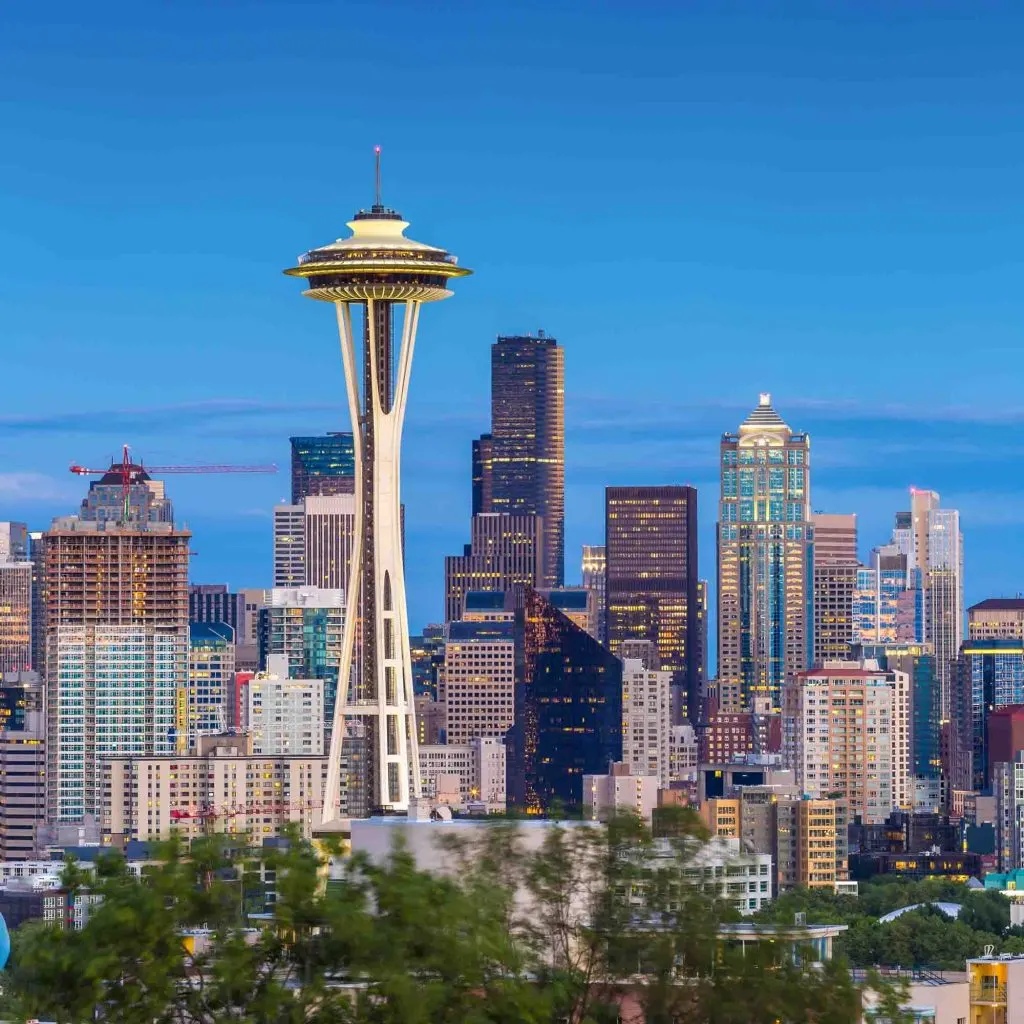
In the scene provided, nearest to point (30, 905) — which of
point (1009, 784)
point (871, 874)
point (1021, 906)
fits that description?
point (1021, 906)

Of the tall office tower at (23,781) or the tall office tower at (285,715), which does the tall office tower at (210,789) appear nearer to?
the tall office tower at (23,781)

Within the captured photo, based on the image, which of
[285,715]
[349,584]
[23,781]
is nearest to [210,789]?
[23,781]

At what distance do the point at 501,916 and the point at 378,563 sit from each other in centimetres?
9504

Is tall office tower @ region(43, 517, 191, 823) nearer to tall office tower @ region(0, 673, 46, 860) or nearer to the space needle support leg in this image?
tall office tower @ region(0, 673, 46, 860)

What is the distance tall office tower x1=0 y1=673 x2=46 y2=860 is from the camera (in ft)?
560

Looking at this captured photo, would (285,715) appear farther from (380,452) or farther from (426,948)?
(426,948)

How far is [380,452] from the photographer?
12250 cm

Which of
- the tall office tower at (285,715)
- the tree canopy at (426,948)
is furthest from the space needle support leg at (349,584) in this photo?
the tree canopy at (426,948)

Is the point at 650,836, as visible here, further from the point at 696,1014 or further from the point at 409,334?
the point at 409,334

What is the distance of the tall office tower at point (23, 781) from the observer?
560 feet

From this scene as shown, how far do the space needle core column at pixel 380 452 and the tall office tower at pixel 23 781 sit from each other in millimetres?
42408

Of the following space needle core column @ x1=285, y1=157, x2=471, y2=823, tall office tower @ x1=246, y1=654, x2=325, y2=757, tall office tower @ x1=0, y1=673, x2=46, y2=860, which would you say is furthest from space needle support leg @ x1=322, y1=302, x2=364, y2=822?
tall office tower @ x1=246, y1=654, x2=325, y2=757

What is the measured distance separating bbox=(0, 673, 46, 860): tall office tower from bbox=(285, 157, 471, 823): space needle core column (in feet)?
139

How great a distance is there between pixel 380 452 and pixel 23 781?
2492 inches
